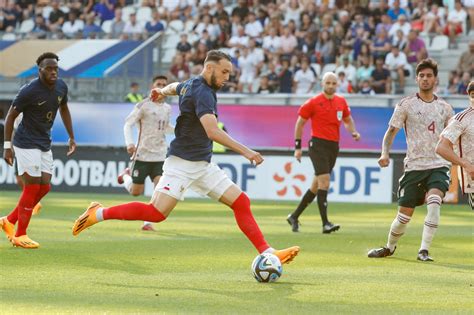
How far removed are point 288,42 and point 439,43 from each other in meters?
4.24

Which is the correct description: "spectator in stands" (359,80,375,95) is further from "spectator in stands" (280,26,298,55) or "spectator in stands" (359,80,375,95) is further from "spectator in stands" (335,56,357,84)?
"spectator in stands" (280,26,298,55)

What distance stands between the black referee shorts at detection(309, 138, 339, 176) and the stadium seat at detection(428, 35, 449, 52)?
13683mm

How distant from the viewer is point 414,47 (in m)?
30.4

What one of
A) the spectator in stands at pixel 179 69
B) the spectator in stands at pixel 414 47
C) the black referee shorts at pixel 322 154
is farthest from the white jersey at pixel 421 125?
the spectator in stands at pixel 179 69

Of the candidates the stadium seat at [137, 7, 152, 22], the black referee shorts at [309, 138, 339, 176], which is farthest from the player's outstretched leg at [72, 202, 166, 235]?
the stadium seat at [137, 7, 152, 22]

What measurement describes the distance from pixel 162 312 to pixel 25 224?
5741mm

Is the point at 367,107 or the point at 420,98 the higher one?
the point at 420,98

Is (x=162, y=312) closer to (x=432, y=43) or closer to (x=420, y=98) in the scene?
(x=420, y=98)

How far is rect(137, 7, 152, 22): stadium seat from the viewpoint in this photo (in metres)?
36.7

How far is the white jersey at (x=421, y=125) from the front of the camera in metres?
13.5

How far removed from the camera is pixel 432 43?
31234 millimetres

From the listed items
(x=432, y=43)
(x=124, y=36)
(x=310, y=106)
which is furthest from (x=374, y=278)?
(x=124, y=36)

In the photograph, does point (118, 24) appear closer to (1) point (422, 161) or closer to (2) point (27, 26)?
(2) point (27, 26)

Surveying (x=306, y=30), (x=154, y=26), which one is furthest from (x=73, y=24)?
(x=306, y=30)
